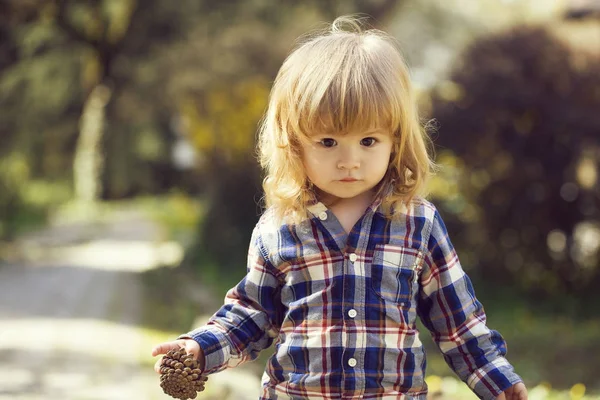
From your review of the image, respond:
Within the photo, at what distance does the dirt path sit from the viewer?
17.7 ft

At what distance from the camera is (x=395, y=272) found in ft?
7.26

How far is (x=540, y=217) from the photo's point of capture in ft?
23.9

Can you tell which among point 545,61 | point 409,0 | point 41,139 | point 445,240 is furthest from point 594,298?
point 41,139

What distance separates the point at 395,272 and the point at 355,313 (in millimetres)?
150

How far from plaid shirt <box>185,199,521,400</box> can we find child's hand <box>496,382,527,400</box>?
2cm

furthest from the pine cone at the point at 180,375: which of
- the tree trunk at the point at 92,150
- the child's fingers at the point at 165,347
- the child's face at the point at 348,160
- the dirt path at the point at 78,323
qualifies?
the tree trunk at the point at 92,150

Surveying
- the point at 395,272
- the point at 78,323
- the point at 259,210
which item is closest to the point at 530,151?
the point at 259,210

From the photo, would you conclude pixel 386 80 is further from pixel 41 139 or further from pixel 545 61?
pixel 41 139

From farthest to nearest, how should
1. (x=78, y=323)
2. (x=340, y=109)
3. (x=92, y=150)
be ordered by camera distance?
(x=92, y=150), (x=78, y=323), (x=340, y=109)

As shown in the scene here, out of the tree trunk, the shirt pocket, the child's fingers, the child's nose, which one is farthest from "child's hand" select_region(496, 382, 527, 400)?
the tree trunk

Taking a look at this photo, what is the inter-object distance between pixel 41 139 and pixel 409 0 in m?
11.4

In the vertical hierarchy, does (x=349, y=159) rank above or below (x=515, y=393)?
above

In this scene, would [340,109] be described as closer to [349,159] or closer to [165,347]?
[349,159]

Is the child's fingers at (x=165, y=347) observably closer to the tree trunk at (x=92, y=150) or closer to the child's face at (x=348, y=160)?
the child's face at (x=348, y=160)
